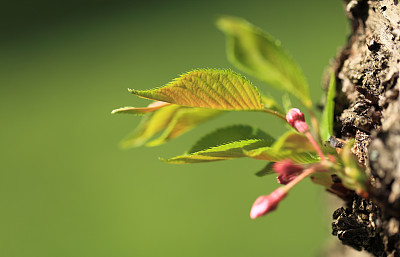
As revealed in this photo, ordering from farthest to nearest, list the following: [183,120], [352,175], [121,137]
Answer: [121,137] → [183,120] → [352,175]

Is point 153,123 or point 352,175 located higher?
Answer: point 153,123

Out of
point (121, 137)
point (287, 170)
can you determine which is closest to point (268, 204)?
point (287, 170)

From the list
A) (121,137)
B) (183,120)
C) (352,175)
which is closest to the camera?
(352,175)

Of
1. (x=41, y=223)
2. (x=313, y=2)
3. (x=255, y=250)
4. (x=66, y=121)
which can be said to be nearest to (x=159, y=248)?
(x=255, y=250)

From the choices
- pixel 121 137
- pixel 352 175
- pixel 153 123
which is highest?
pixel 121 137

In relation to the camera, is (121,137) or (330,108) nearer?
(330,108)

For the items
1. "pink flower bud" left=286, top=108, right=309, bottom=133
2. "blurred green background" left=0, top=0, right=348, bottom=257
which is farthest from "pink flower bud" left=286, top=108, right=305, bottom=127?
"blurred green background" left=0, top=0, right=348, bottom=257

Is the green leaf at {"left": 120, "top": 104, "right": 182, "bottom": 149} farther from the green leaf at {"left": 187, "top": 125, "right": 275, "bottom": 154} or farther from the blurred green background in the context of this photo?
the blurred green background

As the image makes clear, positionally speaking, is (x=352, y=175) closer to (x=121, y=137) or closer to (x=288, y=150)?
(x=288, y=150)

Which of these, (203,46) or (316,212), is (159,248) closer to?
(316,212)
